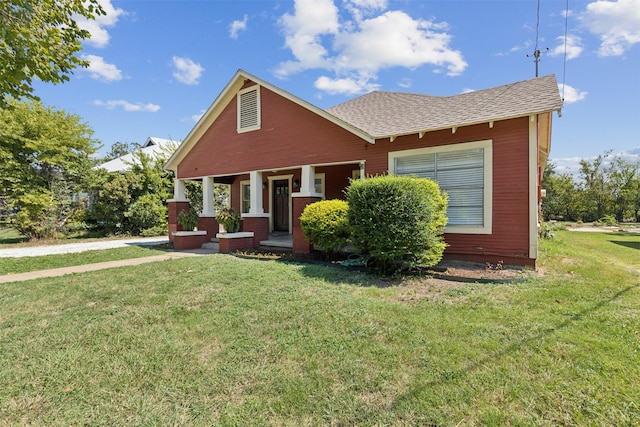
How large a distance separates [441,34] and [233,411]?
1185 cm

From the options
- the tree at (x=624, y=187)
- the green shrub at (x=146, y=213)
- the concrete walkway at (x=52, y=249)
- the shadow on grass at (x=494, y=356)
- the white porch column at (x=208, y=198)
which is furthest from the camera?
the tree at (x=624, y=187)

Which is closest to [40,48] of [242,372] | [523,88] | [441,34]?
[242,372]

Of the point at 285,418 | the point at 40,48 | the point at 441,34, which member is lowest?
the point at 285,418

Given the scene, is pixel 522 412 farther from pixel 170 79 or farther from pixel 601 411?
pixel 170 79

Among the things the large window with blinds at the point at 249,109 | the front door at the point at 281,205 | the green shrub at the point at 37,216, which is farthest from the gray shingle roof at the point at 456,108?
the green shrub at the point at 37,216

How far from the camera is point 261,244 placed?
10.7m

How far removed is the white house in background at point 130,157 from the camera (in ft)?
62.7

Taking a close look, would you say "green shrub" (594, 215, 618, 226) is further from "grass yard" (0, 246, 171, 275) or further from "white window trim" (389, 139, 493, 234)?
"grass yard" (0, 246, 171, 275)

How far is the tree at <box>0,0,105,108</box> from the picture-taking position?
4.47 metres

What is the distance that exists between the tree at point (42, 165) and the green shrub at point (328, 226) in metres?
13.5

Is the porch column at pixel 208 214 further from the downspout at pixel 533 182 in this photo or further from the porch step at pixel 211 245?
the downspout at pixel 533 182

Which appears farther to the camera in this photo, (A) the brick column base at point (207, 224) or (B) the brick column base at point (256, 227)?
(A) the brick column base at point (207, 224)

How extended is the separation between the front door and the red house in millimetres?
351

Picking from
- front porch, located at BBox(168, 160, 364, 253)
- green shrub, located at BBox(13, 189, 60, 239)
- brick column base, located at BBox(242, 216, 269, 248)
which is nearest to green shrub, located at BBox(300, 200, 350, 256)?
front porch, located at BBox(168, 160, 364, 253)
